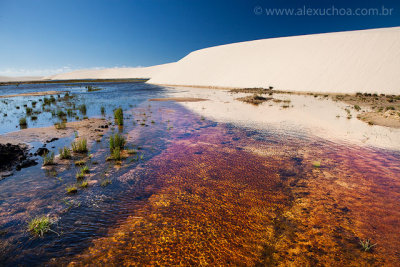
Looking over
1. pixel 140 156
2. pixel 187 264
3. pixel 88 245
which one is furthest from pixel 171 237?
pixel 140 156

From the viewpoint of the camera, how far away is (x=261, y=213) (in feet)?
13.2

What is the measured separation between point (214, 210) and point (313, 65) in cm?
4726

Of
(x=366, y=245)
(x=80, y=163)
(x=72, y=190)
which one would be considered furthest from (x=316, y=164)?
(x=80, y=163)

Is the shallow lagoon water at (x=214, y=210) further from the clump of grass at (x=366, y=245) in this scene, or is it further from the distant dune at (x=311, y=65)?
the distant dune at (x=311, y=65)

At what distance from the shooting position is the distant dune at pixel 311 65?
3238cm

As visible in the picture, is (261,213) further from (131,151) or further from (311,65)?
(311,65)

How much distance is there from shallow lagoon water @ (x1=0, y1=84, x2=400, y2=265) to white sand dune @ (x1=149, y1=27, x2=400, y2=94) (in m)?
33.4

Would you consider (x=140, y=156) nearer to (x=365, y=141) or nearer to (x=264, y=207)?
(x=264, y=207)

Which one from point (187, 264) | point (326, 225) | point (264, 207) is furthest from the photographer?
point (264, 207)

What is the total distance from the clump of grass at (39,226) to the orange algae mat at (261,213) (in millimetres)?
1046

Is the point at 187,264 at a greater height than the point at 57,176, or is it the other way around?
the point at 57,176

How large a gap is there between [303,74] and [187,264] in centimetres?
4596

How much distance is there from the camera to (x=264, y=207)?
4215 mm

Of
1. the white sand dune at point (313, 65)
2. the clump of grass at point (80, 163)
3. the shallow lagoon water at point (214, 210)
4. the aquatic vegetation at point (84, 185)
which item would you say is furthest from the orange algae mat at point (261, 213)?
the white sand dune at point (313, 65)
